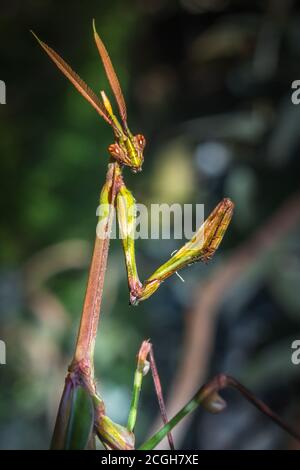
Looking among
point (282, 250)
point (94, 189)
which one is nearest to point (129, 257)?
point (282, 250)

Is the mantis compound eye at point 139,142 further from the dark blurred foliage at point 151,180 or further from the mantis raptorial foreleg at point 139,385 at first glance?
the dark blurred foliage at point 151,180

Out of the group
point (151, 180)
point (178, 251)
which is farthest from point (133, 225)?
point (151, 180)

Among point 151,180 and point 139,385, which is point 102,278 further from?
point 151,180

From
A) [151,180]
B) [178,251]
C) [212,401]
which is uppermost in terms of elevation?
[151,180]

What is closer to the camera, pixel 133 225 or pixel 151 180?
pixel 133 225

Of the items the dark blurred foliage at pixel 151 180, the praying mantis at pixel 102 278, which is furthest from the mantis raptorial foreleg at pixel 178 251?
the dark blurred foliage at pixel 151 180
